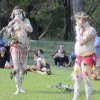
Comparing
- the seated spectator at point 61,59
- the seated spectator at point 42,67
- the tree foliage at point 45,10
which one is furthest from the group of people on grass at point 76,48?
the tree foliage at point 45,10

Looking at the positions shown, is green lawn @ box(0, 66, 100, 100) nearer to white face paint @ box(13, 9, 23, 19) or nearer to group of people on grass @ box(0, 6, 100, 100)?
group of people on grass @ box(0, 6, 100, 100)

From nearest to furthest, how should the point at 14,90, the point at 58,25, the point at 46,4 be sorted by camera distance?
the point at 14,90 < the point at 46,4 < the point at 58,25

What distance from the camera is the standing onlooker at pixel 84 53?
393 inches

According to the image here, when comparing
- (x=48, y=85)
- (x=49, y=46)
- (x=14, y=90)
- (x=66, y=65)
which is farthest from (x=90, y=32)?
(x=49, y=46)

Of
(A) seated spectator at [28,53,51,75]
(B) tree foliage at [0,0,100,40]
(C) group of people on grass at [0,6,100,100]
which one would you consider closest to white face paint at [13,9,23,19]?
A: (C) group of people on grass at [0,6,100,100]

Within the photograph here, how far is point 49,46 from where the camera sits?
100ft

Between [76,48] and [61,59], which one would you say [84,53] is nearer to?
[76,48]

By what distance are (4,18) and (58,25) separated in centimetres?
710

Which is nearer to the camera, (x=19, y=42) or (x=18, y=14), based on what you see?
(x=19, y=42)

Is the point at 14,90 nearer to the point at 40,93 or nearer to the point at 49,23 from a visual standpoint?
the point at 40,93

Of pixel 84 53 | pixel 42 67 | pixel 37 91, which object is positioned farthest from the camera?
pixel 42 67

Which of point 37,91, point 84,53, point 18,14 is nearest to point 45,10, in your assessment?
point 37,91

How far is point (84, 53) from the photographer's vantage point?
33.0ft

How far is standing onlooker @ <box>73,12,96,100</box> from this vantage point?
9984 millimetres
